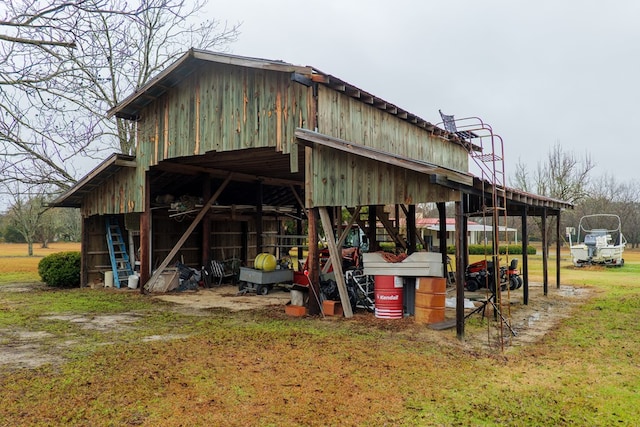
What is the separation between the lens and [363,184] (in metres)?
8.66

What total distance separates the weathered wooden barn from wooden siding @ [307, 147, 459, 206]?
2 centimetres

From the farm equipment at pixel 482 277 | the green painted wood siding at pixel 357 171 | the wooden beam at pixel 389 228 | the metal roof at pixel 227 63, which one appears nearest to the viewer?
the green painted wood siding at pixel 357 171

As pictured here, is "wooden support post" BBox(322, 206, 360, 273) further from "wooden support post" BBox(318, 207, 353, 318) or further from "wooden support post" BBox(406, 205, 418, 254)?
"wooden support post" BBox(406, 205, 418, 254)

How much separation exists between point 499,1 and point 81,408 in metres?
13.5

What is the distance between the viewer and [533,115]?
43.2m

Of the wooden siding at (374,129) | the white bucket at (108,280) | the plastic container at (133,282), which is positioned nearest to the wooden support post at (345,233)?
the wooden siding at (374,129)

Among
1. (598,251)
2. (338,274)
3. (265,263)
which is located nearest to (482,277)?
(338,274)

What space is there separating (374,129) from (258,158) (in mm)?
3314

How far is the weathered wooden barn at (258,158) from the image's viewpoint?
337 inches

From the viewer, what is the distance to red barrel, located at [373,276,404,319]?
862 cm

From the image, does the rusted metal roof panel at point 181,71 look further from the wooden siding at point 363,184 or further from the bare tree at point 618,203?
the bare tree at point 618,203

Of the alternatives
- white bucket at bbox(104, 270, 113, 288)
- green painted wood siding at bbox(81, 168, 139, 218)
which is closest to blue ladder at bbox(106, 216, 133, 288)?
white bucket at bbox(104, 270, 113, 288)

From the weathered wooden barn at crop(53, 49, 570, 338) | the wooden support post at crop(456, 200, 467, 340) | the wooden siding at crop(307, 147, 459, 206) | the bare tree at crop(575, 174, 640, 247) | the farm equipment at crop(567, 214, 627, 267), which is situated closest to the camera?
the wooden support post at crop(456, 200, 467, 340)

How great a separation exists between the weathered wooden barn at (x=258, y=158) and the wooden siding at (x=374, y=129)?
0.03 metres
